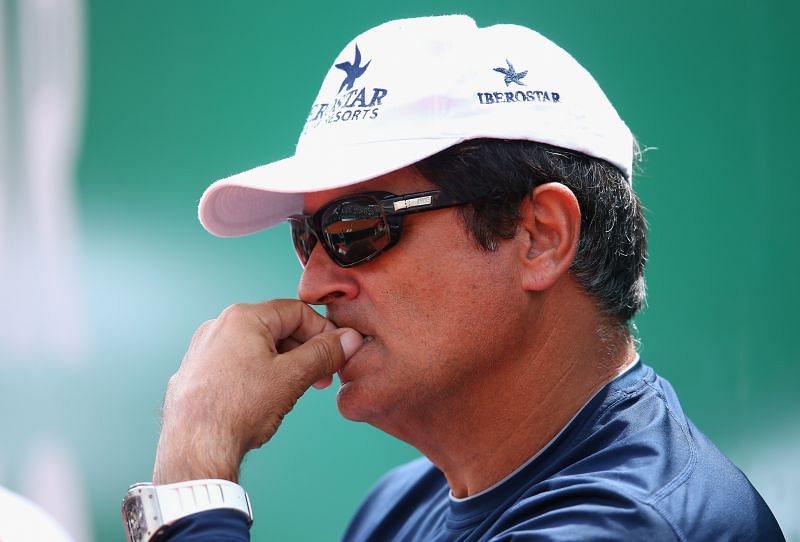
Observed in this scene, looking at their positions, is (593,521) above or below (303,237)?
below

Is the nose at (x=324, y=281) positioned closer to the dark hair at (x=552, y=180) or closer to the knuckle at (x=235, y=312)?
the knuckle at (x=235, y=312)

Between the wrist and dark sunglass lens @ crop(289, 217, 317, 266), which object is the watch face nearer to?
the wrist

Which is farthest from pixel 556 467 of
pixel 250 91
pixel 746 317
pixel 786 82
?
pixel 250 91

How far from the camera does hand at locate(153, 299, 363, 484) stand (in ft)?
5.56

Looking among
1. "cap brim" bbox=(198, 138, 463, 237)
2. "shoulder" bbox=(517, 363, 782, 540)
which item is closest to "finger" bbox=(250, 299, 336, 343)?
"cap brim" bbox=(198, 138, 463, 237)

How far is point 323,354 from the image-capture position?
6.09 ft

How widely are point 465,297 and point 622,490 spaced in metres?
0.48

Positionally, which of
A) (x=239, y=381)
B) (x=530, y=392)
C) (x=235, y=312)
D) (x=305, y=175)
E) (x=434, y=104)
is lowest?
(x=530, y=392)

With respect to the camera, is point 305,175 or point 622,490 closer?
point 622,490

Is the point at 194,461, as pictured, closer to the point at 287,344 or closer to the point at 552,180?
the point at 287,344

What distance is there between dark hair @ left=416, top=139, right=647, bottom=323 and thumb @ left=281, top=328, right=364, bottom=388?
0.33 meters

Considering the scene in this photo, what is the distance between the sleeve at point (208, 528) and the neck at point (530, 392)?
1.58 feet

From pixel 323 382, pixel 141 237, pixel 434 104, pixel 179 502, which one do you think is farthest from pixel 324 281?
pixel 141 237

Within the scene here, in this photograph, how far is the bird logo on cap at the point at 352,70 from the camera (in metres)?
1.91
